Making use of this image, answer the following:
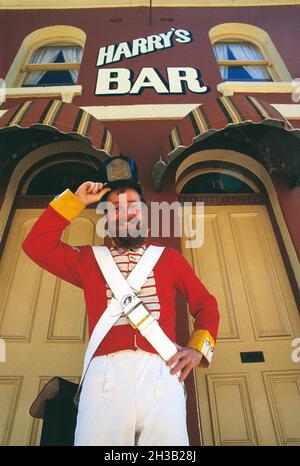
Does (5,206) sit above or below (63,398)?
above

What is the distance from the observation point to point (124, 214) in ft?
7.37

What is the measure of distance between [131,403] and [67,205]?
1.22 m

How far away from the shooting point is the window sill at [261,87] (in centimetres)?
531

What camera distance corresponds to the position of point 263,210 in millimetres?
4520

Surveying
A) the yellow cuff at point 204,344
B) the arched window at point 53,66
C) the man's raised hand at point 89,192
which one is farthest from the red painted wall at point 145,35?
the yellow cuff at point 204,344

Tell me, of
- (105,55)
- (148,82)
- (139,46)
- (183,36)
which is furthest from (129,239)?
(183,36)

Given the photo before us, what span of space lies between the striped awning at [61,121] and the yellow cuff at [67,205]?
4.43 ft

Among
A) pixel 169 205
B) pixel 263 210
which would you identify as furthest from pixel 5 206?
pixel 263 210

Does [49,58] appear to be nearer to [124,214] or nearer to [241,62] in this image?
[241,62]

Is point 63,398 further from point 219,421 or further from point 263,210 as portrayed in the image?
point 263,210

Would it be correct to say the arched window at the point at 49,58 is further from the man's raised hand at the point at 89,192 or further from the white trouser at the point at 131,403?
the white trouser at the point at 131,403

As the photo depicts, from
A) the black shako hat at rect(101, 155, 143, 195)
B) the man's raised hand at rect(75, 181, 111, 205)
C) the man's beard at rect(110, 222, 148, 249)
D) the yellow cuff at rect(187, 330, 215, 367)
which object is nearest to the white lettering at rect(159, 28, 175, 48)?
the black shako hat at rect(101, 155, 143, 195)

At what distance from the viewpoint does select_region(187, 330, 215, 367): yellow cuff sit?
1994 mm
